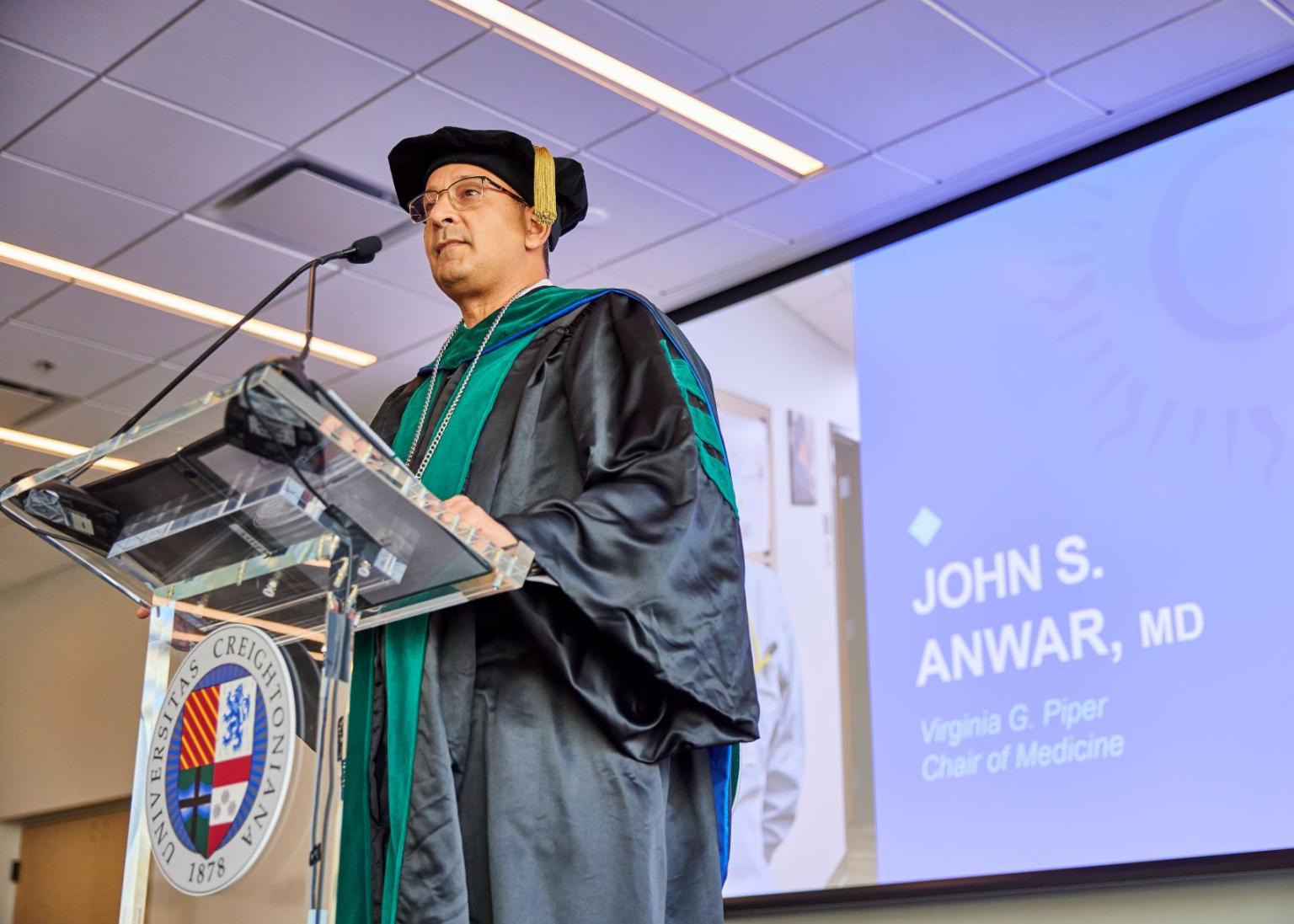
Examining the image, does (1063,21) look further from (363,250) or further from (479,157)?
(363,250)

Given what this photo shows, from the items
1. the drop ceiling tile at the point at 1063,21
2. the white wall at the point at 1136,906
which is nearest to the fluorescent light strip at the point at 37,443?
the white wall at the point at 1136,906

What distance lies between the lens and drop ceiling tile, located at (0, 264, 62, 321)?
5.34 metres

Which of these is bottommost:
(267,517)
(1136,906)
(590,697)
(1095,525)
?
(1136,906)

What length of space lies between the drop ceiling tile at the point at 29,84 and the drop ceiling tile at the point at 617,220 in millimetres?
1539

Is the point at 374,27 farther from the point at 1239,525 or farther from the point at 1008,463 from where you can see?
the point at 1239,525

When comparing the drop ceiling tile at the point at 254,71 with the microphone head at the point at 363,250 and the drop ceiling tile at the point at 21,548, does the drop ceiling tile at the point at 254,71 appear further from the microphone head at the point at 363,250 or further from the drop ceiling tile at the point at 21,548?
→ the drop ceiling tile at the point at 21,548

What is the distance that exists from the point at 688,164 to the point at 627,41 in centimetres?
68

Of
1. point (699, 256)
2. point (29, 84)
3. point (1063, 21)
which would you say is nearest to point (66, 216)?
point (29, 84)

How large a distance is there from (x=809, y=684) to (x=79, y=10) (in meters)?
2.90

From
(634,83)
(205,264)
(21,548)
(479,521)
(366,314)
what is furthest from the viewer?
(21,548)

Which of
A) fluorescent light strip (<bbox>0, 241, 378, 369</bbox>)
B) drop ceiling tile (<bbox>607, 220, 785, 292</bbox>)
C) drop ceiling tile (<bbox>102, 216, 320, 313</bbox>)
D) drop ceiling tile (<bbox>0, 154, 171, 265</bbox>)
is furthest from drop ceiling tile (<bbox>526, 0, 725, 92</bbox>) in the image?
fluorescent light strip (<bbox>0, 241, 378, 369</bbox>)

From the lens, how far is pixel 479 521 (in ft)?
4.40

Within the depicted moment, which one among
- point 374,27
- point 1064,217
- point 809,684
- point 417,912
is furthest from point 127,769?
point 417,912

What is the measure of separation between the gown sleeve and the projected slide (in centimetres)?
247
